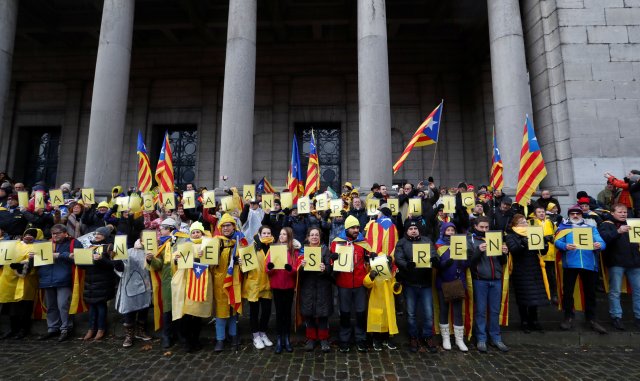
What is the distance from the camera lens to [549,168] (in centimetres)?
1243

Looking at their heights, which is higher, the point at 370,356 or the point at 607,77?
the point at 607,77

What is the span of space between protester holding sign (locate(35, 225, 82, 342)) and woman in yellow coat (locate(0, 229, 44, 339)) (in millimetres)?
210

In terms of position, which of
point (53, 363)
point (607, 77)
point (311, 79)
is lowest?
point (53, 363)

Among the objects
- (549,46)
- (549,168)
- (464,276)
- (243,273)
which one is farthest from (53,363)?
(549,46)

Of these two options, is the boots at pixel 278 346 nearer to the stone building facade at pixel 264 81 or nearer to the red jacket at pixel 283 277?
the red jacket at pixel 283 277

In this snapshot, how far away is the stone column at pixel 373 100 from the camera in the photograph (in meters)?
11.3

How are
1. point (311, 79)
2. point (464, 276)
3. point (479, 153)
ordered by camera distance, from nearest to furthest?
point (464, 276), point (479, 153), point (311, 79)

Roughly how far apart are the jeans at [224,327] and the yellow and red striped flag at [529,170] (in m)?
6.53

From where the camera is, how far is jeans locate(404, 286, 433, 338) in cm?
586

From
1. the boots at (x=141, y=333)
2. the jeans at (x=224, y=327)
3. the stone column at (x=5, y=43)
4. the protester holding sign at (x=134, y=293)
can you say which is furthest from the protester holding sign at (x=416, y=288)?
the stone column at (x=5, y=43)

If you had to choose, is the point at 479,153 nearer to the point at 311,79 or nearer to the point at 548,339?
the point at 311,79

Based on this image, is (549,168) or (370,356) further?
(549,168)

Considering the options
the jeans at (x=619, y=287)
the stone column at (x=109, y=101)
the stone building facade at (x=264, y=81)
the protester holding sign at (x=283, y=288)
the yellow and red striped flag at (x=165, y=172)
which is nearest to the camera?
the protester holding sign at (x=283, y=288)

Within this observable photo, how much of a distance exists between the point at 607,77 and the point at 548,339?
1018 centimetres
